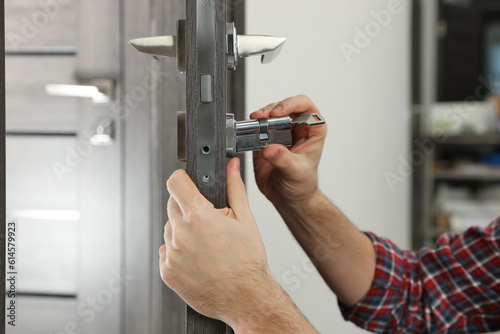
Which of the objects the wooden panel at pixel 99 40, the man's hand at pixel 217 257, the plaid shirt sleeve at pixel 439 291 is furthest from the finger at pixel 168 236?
the plaid shirt sleeve at pixel 439 291

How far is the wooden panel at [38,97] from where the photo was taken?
57cm

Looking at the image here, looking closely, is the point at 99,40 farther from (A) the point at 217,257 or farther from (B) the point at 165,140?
(A) the point at 217,257

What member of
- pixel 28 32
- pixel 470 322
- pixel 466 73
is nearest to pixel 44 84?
pixel 28 32

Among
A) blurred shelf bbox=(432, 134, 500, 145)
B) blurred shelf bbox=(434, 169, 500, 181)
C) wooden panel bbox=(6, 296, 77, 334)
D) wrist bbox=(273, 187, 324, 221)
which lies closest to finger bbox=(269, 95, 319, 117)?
wrist bbox=(273, 187, 324, 221)

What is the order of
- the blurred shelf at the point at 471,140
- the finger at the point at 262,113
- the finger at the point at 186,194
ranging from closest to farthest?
the finger at the point at 186,194 < the finger at the point at 262,113 < the blurred shelf at the point at 471,140

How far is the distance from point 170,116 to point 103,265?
293mm

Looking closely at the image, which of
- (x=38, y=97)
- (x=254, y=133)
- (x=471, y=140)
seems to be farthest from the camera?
(x=471, y=140)

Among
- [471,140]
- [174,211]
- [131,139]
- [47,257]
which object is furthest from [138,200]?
[471,140]

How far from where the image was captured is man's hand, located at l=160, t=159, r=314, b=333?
44 cm

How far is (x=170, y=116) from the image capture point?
3.02ft

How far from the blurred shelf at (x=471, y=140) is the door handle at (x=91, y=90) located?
1921 millimetres

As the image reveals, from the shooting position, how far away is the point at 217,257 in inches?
17.5

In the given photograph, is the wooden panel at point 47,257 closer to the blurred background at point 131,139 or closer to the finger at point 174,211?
the blurred background at point 131,139

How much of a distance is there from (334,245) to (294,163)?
0.75 feet
